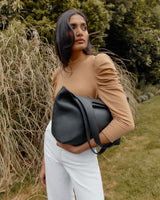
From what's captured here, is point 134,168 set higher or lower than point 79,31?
lower

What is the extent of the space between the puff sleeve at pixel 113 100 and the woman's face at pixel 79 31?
0.19 meters

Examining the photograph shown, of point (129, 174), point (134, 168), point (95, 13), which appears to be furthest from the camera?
point (95, 13)

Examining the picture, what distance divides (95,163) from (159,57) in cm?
780

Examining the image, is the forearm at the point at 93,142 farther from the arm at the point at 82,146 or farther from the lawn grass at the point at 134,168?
the lawn grass at the point at 134,168

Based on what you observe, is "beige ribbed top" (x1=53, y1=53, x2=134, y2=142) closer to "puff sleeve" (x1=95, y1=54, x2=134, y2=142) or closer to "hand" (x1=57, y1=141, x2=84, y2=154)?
"puff sleeve" (x1=95, y1=54, x2=134, y2=142)

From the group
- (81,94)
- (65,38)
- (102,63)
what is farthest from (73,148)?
(65,38)

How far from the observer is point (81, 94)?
0.96 metres

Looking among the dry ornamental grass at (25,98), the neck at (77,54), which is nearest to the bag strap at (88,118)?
the neck at (77,54)

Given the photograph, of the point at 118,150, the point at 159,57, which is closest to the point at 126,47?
the point at 159,57

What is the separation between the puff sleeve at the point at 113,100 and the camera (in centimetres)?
87

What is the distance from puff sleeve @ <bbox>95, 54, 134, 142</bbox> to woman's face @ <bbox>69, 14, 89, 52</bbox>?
19 centimetres

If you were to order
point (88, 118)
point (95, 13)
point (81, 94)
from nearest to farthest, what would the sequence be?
point (88, 118) < point (81, 94) < point (95, 13)

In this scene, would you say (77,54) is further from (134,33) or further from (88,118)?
(134,33)

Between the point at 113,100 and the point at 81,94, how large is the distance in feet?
0.57
